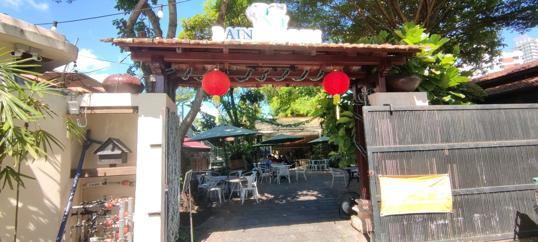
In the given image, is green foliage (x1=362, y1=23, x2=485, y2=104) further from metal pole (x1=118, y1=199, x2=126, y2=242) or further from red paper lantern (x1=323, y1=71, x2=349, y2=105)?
metal pole (x1=118, y1=199, x2=126, y2=242)

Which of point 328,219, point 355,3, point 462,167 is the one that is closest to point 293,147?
point 355,3

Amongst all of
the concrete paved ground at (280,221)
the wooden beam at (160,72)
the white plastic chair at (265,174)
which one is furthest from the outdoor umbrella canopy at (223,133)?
the wooden beam at (160,72)

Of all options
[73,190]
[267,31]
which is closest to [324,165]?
[267,31]

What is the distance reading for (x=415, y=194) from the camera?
4758 millimetres

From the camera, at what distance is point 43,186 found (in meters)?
4.33

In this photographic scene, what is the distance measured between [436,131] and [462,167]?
0.71 metres

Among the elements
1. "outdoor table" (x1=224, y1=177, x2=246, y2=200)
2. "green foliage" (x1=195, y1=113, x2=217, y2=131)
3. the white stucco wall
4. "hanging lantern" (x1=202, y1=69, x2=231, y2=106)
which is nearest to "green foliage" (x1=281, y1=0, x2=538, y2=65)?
"outdoor table" (x1=224, y1=177, x2=246, y2=200)

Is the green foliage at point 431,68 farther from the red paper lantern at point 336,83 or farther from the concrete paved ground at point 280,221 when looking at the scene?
the concrete paved ground at point 280,221

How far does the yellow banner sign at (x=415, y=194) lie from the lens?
466 centimetres

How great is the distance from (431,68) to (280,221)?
4181 mm

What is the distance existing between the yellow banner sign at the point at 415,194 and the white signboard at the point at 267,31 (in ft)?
8.34

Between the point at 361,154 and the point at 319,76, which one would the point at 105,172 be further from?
the point at 361,154

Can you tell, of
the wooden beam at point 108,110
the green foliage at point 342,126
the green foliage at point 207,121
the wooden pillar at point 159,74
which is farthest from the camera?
the green foliage at point 207,121

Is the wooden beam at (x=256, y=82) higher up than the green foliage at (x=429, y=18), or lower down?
lower down
